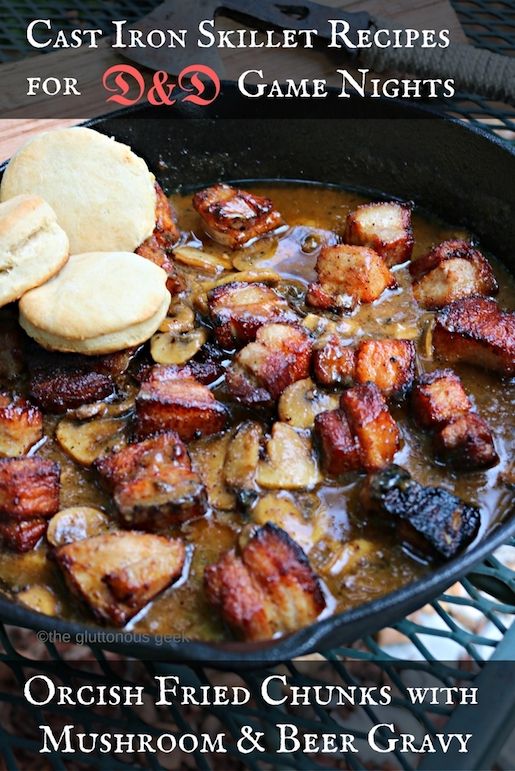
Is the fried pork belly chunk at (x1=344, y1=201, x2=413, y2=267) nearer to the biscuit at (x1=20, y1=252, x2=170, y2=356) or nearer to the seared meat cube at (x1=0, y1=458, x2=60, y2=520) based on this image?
the biscuit at (x1=20, y1=252, x2=170, y2=356)

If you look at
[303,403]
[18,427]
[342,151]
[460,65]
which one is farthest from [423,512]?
[460,65]

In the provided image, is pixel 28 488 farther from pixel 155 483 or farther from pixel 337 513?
pixel 337 513

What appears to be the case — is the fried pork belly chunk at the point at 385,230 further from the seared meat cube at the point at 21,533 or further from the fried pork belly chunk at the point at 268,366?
the seared meat cube at the point at 21,533

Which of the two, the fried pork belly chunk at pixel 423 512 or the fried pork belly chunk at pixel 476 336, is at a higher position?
the fried pork belly chunk at pixel 476 336

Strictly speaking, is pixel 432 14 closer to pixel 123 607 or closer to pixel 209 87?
pixel 209 87

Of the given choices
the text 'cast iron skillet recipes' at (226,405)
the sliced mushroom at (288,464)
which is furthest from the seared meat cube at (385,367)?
the sliced mushroom at (288,464)

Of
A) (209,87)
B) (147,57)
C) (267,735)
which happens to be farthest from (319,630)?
(147,57)

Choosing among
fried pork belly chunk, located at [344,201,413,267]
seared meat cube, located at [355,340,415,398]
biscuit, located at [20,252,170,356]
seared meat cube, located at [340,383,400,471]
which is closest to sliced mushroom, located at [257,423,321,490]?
seared meat cube, located at [340,383,400,471]

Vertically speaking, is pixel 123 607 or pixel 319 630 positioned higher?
pixel 319 630
